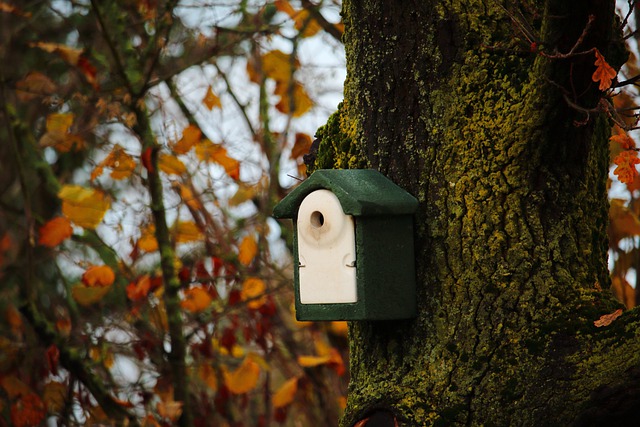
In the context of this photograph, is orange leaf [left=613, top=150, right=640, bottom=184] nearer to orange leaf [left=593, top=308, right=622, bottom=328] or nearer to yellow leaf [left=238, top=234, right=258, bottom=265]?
orange leaf [left=593, top=308, right=622, bottom=328]

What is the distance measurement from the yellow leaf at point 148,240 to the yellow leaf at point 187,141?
0.45 m

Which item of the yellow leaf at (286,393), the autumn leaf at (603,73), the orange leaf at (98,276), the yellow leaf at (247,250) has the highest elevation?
the autumn leaf at (603,73)

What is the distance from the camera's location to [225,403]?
15.8 ft

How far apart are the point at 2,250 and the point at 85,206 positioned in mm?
2736

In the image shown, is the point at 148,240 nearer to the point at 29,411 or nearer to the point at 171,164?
the point at 171,164

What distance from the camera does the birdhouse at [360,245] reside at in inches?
75.2

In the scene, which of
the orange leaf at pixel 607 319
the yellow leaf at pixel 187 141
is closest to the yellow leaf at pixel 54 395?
the yellow leaf at pixel 187 141

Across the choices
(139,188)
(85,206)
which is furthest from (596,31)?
(139,188)

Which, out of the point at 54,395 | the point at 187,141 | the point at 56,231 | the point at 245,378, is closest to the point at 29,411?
the point at 54,395

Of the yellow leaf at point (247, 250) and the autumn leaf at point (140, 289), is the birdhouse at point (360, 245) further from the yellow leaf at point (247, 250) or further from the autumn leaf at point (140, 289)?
the yellow leaf at point (247, 250)

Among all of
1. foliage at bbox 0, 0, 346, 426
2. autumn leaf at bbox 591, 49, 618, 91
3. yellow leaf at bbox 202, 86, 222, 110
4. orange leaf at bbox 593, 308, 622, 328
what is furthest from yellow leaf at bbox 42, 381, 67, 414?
Answer: autumn leaf at bbox 591, 49, 618, 91

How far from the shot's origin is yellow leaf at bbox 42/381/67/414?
4.10m

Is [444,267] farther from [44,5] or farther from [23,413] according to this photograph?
[44,5]

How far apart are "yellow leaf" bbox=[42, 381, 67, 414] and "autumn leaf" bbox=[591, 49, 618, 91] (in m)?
3.26
